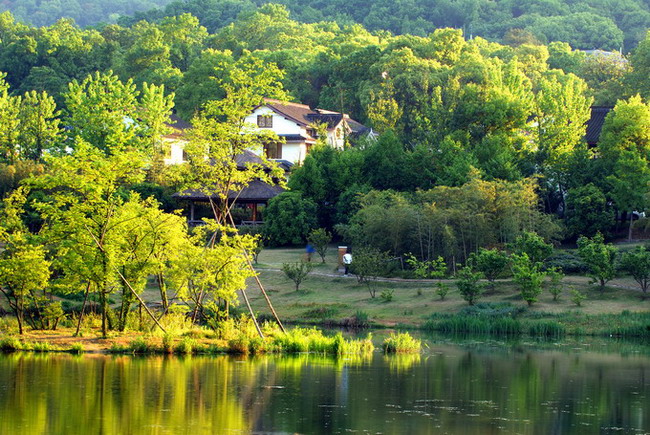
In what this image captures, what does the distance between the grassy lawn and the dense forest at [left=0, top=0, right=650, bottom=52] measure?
98.7 meters

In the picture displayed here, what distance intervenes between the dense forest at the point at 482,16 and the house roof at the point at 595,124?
75811 millimetres

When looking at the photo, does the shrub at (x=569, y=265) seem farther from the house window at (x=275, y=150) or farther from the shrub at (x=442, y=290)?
the house window at (x=275, y=150)

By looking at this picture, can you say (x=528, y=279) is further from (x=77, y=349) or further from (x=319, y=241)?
(x=77, y=349)

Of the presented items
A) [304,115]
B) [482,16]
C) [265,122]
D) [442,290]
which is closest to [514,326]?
[442,290]

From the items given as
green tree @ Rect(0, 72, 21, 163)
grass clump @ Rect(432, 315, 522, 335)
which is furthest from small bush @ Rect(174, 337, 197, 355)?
green tree @ Rect(0, 72, 21, 163)

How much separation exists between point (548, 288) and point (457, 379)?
1726cm

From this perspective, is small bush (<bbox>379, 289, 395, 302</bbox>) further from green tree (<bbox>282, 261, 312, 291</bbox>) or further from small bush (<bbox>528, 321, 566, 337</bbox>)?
small bush (<bbox>528, 321, 566, 337</bbox>)

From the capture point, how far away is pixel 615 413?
74.7ft

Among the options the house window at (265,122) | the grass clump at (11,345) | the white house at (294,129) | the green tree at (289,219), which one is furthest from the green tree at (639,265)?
the house window at (265,122)

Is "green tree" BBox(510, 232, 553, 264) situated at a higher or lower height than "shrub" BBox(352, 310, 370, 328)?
higher

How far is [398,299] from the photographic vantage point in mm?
43781

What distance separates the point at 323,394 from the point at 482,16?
146 m

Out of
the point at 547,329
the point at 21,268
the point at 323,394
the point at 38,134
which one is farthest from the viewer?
the point at 38,134

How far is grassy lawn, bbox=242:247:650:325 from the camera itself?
1617 inches
